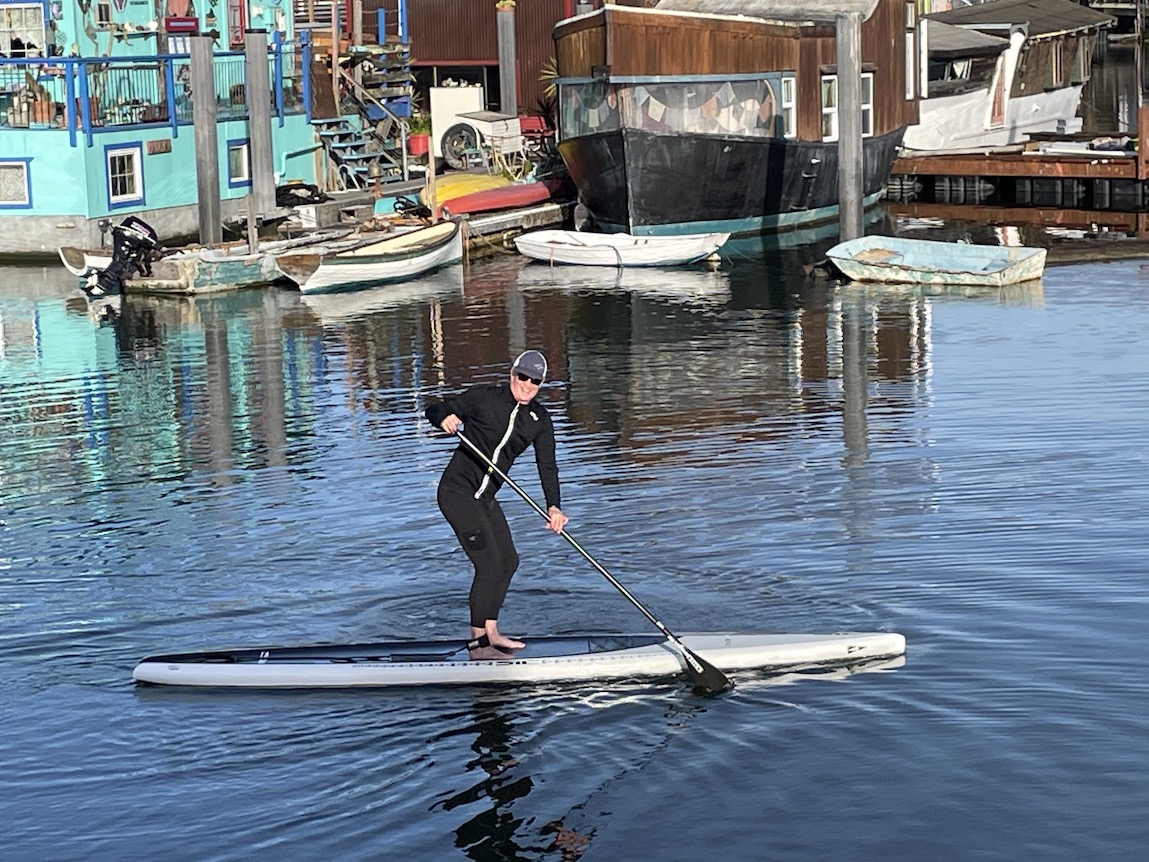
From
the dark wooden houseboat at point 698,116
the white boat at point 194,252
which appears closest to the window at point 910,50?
the dark wooden houseboat at point 698,116

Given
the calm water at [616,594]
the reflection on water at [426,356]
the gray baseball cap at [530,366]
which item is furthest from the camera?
the reflection on water at [426,356]

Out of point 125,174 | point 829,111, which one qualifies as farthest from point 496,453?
point 829,111

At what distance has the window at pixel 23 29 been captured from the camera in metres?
41.7

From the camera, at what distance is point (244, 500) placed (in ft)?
59.6

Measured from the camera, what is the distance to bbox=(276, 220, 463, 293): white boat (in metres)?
34.1

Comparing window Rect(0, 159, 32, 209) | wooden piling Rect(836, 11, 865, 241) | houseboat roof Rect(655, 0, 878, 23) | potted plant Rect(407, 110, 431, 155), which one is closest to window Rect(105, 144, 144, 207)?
window Rect(0, 159, 32, 209)

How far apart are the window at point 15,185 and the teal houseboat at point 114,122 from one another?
0.03 m

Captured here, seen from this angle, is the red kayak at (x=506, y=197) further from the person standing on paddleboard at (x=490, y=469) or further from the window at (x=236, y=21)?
the person standing on paddleboard at (x=490, y=469)

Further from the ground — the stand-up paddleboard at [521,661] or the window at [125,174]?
the window at [125,174]

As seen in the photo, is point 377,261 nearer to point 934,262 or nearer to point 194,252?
point 194,252

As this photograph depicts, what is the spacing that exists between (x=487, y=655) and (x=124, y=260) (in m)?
23.8

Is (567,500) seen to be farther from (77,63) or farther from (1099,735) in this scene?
(77,63)

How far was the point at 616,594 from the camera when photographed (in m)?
14.4

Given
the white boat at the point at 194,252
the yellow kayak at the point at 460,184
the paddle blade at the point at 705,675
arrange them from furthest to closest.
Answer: the yellow kayak at the point at 460,184
the white boat at the point at 194,252
the paddle blade at the point at 705,675
